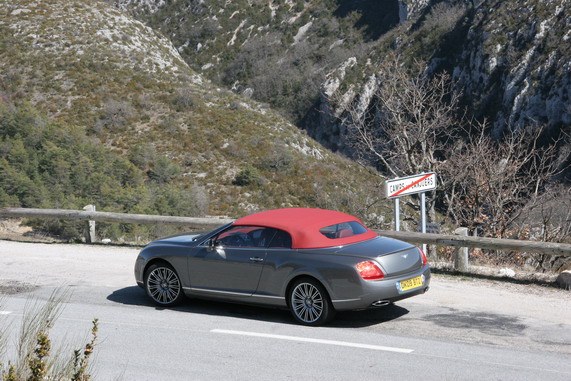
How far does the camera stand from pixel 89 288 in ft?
34.3

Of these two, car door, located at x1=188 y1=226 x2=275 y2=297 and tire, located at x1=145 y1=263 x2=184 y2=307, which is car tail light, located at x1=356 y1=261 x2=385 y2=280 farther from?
tire, located at x1=145 y1=263 x2=184 y2=307

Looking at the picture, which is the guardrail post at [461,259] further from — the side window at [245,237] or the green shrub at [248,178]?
the green shrub at [248,178]

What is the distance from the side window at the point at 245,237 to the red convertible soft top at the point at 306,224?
0.22 ft

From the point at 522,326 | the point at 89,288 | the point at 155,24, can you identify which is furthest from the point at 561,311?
the point at 155,24

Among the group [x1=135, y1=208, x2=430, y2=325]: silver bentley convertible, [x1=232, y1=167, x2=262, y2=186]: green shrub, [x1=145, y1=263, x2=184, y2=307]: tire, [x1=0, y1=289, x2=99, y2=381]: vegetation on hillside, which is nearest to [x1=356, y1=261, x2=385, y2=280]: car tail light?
[x1=135, y1=208, x2=430, y2=325]: silver bentley convertible

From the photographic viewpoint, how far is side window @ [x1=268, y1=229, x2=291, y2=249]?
26.7ft

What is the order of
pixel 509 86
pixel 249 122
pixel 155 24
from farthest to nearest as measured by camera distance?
pixel 155 24
pixel 509 86
pixel 249 122

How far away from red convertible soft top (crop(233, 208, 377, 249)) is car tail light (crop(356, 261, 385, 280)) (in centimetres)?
57

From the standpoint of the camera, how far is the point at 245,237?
27.7 ft

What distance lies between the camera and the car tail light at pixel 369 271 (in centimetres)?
754

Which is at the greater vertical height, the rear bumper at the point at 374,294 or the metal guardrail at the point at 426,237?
the metal guardrail at the point at 426,237

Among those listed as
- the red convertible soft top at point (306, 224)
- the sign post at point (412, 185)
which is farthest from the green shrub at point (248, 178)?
the red convertible soft top at point (306, 224)

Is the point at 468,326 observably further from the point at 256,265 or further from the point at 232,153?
the point at 232,153

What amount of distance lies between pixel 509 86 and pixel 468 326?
55.8 meters
